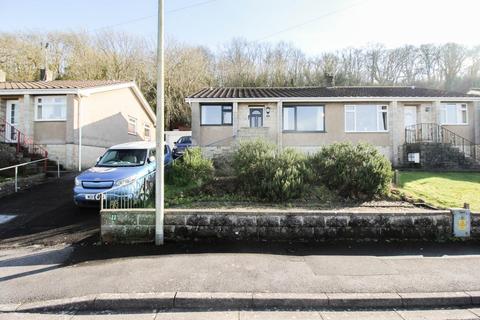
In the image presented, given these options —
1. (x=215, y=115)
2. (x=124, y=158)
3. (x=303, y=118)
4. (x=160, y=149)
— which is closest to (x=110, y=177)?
(x=124, y=158)

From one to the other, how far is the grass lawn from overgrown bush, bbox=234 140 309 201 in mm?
3464

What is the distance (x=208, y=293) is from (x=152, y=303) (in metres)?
0.76

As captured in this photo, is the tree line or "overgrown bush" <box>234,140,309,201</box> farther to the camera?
the tree line

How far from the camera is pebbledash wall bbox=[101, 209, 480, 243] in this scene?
6.39 m

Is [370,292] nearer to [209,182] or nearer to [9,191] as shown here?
[209,182]

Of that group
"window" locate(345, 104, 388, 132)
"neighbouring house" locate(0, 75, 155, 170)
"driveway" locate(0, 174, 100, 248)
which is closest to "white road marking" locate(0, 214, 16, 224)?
"driveway" locate(0, 174, 100, 248)

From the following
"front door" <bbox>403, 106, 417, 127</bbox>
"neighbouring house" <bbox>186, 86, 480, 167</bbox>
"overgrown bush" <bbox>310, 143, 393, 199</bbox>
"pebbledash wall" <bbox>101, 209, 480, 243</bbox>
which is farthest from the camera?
"front door" <bbox>403, 106, 417, 127</bbox>

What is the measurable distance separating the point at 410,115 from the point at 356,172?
39.8 feet

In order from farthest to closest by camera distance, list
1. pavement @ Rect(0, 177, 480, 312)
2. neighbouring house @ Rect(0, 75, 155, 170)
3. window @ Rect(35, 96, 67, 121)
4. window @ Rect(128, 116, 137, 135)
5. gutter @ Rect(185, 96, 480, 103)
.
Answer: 1. window @ Rect(128, 116, 137, 135)
2. gutter @ Rect(185, 96, 480, 103)
3. window @ Rect(35, 96, 67, 121)
4. neighbouring house @ Rect(0, 75, 155, 170)
5. pavement @ Rect(0, 177, 480, 312)

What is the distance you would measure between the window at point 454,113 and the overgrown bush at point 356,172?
11.6 m

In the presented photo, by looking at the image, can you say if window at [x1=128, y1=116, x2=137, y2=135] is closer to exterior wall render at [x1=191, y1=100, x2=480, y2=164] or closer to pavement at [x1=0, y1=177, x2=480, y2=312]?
exterior wall render at [x1=191, y1=100, x2=480, y2=164]

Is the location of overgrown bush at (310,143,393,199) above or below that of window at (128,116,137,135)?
below

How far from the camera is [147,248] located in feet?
19.9

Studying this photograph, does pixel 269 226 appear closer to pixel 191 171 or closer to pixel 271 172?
pixel 271 172
